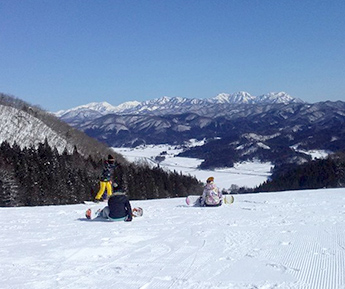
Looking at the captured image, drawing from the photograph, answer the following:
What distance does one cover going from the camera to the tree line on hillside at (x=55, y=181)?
4553cm

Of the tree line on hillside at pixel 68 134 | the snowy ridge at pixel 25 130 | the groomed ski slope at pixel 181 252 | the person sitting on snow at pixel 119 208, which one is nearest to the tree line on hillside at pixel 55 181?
the person sitting on snow at pixel 119 208

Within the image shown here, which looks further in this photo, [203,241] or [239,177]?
[239,177]

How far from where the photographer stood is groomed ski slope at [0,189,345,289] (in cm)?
508

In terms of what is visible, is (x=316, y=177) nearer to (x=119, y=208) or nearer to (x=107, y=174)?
(x=107, y=174)

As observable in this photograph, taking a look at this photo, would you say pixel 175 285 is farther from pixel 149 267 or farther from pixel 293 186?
pixel 293 186

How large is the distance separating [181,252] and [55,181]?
159 feet

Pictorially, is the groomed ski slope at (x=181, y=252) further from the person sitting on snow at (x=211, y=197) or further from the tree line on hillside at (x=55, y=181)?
the tree line on hillside at (x=55, y=181)

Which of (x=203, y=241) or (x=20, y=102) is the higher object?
(x=20, y=102)

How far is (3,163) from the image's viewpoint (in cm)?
5153

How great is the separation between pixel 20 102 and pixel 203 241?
13504 cm

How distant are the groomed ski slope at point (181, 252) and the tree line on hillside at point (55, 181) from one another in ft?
88.2

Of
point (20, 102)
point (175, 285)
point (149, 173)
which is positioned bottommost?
point (175, 285)

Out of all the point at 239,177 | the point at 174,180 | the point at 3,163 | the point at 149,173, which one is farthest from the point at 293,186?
the point at 3,163

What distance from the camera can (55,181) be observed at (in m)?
51.6
